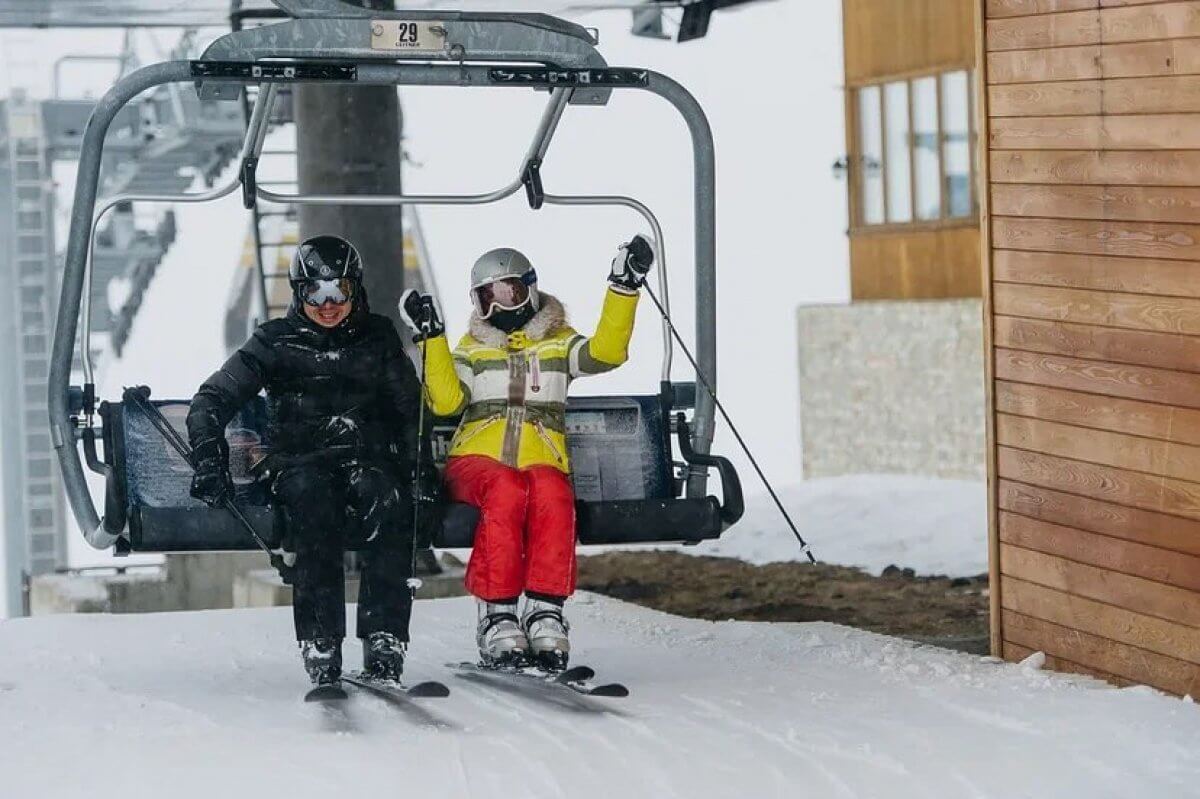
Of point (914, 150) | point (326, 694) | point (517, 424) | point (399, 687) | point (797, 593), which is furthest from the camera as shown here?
point (914, 150)

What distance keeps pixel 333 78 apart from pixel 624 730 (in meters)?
2.00

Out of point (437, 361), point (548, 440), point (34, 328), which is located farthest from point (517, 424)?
point (34, 328)

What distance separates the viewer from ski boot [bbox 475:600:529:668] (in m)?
6.21

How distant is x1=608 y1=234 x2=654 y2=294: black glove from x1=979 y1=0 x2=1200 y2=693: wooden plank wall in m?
1.16

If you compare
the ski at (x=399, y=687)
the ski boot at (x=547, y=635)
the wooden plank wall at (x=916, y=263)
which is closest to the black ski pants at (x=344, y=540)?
the ski at (x=399, y=687)

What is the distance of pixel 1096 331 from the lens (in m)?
6.14

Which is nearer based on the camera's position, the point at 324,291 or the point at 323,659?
the point at 323,659

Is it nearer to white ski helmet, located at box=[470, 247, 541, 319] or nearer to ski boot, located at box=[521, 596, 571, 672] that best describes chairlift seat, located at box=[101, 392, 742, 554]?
ski boot, located at box=[521, 596, 571, 672]

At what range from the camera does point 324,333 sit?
6.25 meters

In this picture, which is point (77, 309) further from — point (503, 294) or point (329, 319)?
point (503, 294)

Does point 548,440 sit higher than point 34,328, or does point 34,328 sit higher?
point 34,328

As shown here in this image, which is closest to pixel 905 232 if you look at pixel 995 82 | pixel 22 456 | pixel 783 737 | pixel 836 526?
pixel 836 526

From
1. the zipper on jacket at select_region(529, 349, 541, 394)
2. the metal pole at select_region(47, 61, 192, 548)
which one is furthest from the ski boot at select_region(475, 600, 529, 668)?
the metal pole at select_region(47, 61, 192, 548)

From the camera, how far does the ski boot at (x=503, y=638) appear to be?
621 centimetres
